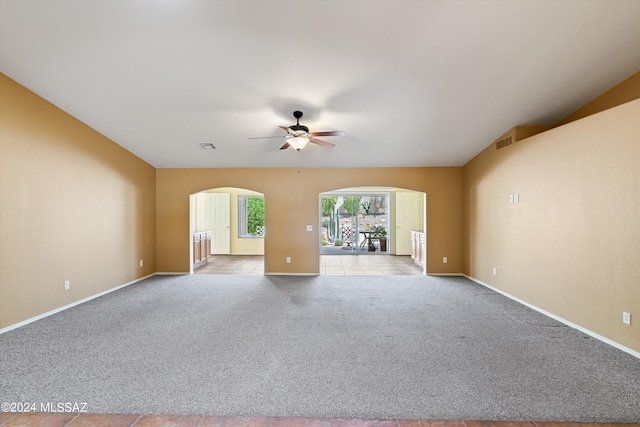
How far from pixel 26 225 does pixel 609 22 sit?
718cm

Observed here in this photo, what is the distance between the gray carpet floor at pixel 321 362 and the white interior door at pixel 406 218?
5.19 m

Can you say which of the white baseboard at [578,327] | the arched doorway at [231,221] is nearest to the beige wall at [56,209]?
the arched doorway at [231,221]

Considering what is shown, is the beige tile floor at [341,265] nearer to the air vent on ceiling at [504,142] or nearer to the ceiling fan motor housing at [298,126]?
A: the air vent on ceiling at [504,142]

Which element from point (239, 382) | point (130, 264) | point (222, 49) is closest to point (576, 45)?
point (222, 49)

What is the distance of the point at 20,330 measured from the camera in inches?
134

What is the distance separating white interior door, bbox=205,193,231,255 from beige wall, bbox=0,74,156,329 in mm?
3791

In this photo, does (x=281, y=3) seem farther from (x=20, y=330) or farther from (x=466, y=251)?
(x=466, y=251)

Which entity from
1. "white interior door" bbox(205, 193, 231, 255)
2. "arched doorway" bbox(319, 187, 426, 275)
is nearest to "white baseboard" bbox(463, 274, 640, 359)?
"arched doorway" bbox(319, 187, 426, 275)

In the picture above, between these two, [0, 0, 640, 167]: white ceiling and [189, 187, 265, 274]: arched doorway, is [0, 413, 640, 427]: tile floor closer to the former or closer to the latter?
[0, 0, 640, 167]: white ceiling

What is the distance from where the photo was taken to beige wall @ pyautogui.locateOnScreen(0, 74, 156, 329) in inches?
137

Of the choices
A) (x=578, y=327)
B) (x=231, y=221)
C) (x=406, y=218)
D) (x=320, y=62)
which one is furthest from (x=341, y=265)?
(x=320, y=62)

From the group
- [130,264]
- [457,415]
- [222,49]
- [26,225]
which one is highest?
[222,49]

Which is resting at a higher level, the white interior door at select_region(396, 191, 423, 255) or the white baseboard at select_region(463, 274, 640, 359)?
the white interior door at select_region(396, 191, 423, 255)

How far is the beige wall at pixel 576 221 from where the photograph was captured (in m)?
2.94
